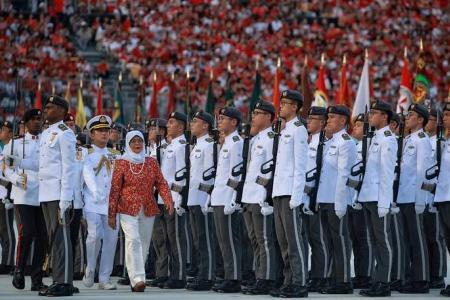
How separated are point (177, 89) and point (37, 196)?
17.2m

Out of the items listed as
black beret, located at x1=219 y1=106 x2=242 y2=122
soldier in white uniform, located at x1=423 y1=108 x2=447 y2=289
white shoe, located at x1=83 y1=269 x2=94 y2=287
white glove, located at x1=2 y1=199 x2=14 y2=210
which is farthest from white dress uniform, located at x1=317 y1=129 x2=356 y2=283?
white glove, located at x1=2 y1=199 x2=14 y2=210

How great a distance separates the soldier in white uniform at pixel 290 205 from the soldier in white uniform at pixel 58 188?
2.04 m

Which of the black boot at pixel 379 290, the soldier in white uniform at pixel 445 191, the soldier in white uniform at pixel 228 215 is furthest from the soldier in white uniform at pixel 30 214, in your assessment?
the soldier in white uniform at pixel 445 191

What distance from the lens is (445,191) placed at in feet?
46.5

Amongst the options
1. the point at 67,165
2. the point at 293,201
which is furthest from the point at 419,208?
the point at 67,165

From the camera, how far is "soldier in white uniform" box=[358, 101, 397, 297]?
14.1m

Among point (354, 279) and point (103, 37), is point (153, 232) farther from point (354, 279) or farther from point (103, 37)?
point (103, 37)

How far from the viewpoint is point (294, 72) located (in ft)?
108

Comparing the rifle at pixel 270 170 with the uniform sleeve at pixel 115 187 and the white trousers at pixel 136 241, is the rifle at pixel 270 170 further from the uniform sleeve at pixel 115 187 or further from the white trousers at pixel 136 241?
the uniform sleeve at pixel 115 187

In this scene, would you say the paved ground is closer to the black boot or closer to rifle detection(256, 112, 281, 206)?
the black boot

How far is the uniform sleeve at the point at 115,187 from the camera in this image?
14.4 meters

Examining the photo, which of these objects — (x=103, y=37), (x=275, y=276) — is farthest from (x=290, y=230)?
(x=103, y=37)

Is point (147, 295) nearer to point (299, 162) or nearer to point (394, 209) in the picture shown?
point (299, 162)

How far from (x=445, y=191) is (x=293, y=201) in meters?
1.75
